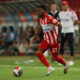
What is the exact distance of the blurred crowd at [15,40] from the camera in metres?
22.4

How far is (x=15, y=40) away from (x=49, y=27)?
12289 millimetres

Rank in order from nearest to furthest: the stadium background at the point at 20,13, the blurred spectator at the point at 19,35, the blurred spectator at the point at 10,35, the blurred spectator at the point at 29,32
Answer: the stadium background at the point at 20,13 → the blurred spectator at the point at 29,32 → the blurred spectator at the point at 19,35 → the blurred spectator at the point at 10,35

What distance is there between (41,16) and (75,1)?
1081cm

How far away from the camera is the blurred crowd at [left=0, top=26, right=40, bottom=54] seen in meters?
22.4

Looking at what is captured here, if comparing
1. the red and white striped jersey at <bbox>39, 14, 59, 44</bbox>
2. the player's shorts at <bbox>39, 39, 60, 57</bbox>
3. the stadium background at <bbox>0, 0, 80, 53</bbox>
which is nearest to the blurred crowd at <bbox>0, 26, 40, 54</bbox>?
the stadium background at <bbox>0, 0, 80, 53</bbox>

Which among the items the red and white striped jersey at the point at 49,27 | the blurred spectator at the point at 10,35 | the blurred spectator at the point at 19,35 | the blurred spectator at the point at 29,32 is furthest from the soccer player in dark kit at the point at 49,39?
the blurred spectator at the point at 10,35

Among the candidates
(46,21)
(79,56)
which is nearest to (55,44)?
(46,21)

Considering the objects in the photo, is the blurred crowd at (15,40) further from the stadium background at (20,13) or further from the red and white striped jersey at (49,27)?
the red and white striped jersey at (49,27)

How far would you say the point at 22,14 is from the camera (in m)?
23.6

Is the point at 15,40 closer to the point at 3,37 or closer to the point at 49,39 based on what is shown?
the point at 3,37

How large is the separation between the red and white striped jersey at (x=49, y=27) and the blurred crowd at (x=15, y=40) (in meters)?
10.7

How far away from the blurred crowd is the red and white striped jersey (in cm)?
1067

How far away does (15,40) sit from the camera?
928 inches

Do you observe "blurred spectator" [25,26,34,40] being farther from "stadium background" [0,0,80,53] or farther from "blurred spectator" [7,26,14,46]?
"blurred spectator" [7,26,14,46]
